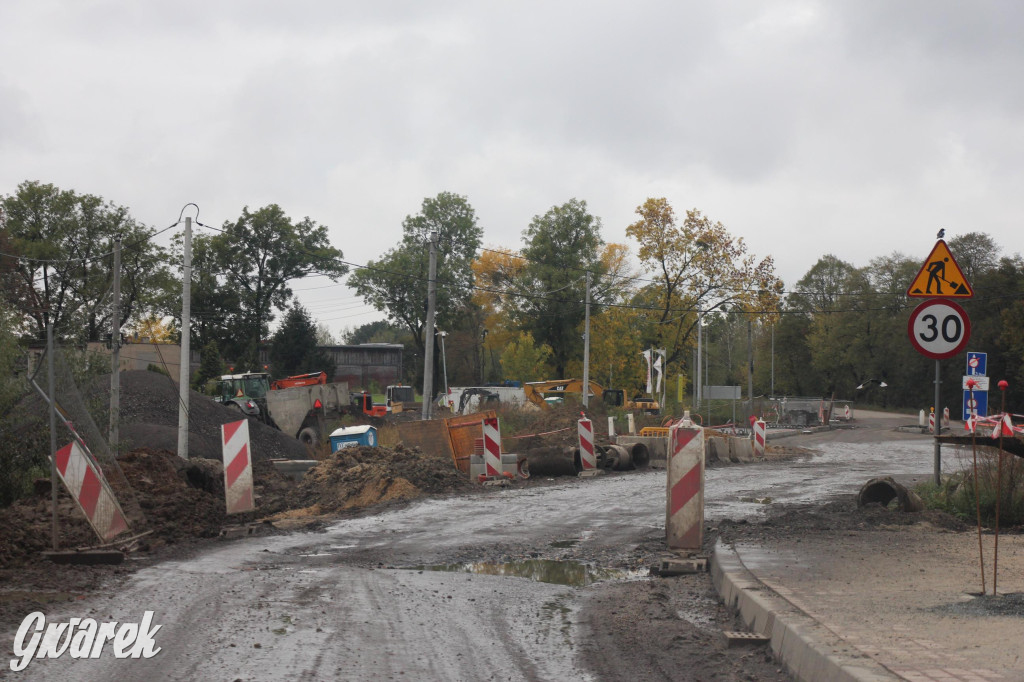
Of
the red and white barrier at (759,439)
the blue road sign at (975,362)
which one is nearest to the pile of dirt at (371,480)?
the blue road sign at (975,362)

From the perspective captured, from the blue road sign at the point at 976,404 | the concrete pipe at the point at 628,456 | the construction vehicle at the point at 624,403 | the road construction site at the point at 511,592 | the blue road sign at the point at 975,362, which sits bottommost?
the concrete pipe at the point at 628,456

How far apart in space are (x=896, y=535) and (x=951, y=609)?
178 inches

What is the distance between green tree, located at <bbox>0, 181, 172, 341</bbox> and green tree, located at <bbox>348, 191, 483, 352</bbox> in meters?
19.9

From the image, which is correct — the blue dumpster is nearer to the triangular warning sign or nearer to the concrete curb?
the triangular warning sign

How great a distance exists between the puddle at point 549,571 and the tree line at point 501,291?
36.2 meters

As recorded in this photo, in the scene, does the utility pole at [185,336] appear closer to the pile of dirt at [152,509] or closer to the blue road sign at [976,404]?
the pile of dirt at [152,509]

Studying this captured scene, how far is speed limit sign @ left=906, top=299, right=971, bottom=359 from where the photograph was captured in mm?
11711

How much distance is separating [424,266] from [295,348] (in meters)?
12.2

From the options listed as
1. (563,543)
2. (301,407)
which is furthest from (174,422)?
(563,543)

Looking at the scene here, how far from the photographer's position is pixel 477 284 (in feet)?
245

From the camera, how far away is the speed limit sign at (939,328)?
11.7m

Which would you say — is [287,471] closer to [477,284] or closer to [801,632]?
[801,632]

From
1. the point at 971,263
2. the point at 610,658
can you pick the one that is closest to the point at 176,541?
the point at 610,658

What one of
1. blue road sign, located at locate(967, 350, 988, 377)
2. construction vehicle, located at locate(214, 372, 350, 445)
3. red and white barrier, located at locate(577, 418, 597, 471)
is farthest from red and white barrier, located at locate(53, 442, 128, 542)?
construction vehicle, located at locate(214, 372, 350, 445)
